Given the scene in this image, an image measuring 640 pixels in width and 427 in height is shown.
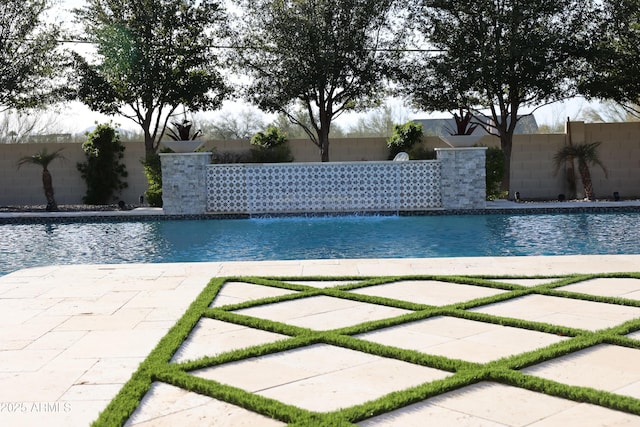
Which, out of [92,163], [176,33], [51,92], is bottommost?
[92,163]

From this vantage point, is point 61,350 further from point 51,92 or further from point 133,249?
point 51,92

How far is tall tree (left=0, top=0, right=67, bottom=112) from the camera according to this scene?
16078 millimetres

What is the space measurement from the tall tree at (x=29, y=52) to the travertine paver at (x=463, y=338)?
45.8ft

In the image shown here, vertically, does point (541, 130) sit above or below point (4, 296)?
above

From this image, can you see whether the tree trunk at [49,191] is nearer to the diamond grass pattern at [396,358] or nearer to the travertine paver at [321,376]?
the diamond grass pattern at [396,358]

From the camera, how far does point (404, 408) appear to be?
2900 mm

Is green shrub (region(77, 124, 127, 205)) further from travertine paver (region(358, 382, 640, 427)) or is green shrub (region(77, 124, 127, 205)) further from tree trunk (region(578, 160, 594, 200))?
travertine paver (region(358, 382, 640, 427))

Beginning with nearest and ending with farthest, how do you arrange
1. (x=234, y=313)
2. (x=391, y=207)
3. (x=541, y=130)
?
1. (x=234, y=313)
2. (x=391, y=207)
3. (x=541, y=130)

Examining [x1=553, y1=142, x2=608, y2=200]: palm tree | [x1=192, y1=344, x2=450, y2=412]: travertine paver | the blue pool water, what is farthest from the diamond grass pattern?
[x1=553, y1=142, x2=608, y2=200]: palm tree

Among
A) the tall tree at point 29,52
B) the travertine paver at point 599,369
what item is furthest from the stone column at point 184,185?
the travertine paver at point 599,369

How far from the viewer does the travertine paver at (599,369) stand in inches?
123

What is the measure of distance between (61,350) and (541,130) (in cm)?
2597

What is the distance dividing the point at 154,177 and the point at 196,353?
11.8 meters

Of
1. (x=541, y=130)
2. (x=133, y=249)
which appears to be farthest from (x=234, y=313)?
(x=541, y=130)
